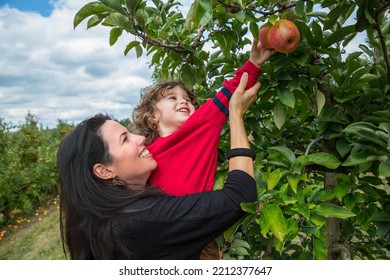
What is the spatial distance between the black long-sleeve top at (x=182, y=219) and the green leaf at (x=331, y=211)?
177 millimetres

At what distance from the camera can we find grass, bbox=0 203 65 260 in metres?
4.15

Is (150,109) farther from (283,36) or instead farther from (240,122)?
(283,36)

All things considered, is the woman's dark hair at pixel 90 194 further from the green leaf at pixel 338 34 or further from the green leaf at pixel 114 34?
the green leaf at pixel 338 34

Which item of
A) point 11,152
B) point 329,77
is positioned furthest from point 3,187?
point 329,77

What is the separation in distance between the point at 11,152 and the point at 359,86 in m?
5.93

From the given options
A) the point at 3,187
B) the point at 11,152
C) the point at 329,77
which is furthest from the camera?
the point at 11,152

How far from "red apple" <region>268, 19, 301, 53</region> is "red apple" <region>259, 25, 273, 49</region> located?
0.04 metres

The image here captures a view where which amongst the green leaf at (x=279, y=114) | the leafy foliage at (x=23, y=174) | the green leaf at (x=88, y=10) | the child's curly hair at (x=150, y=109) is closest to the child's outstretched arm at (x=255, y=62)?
the green leaf at (x=279, y=114)

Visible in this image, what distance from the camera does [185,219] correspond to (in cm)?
110

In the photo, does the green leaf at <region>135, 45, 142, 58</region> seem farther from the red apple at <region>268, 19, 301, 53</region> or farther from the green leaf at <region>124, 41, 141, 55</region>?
the red apple at <region>268, 19, 301, 53</region>

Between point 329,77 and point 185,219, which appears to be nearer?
point 185,219
